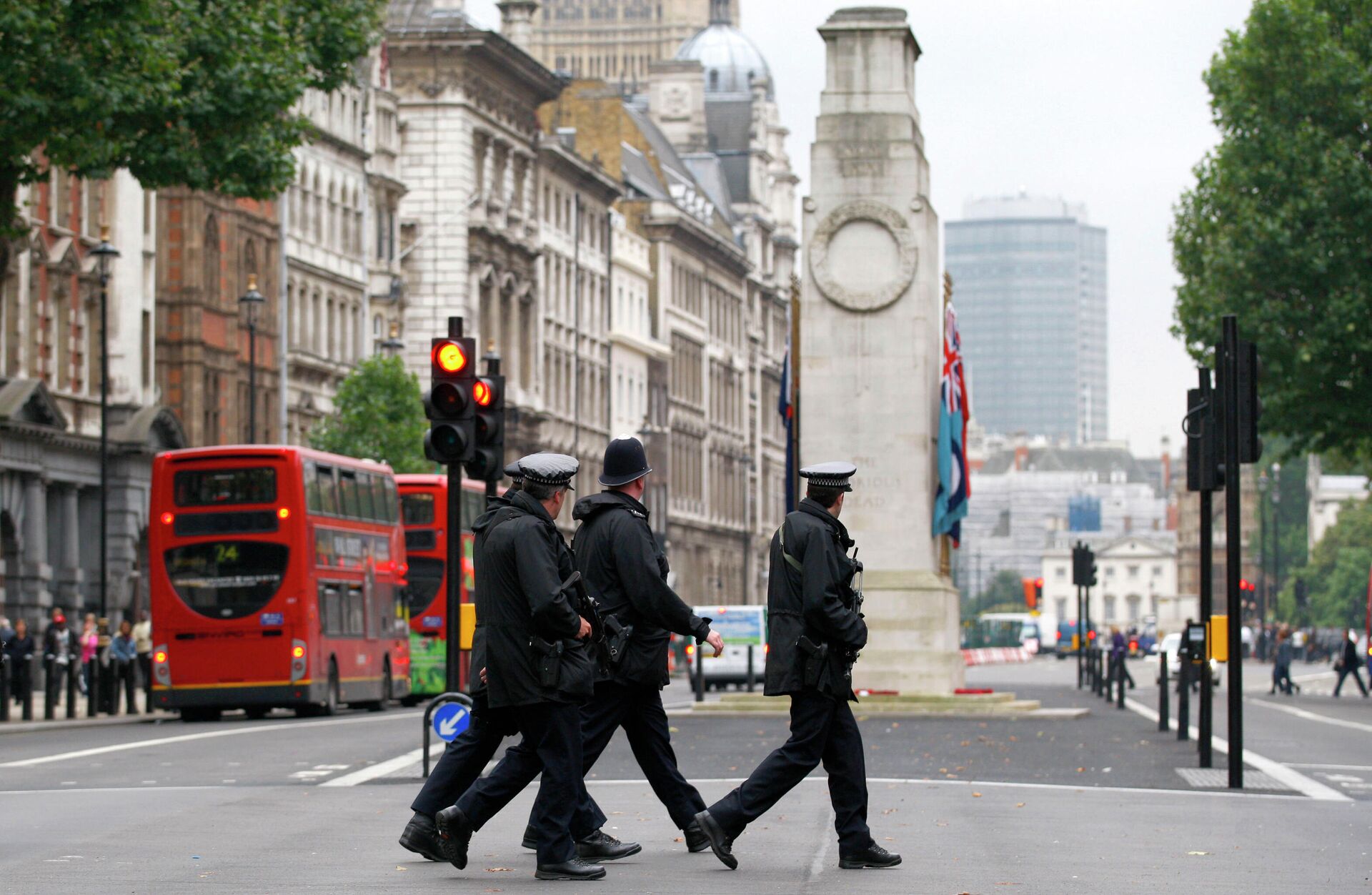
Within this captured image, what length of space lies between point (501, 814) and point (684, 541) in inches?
3861

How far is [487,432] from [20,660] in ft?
69.2

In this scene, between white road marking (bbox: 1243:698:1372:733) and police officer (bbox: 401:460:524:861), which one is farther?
white road marking (bbox: 1243:698:1372:733)

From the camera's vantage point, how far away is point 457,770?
42.2 feet

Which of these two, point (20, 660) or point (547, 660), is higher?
point (547, 660)

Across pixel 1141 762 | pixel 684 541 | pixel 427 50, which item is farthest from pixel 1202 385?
pixel 684 541

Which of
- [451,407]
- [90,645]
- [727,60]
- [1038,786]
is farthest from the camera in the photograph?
[727,60]

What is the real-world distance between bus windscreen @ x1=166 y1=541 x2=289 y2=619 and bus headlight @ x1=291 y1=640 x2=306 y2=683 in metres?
0.73

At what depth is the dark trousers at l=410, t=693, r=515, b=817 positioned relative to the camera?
12883mm

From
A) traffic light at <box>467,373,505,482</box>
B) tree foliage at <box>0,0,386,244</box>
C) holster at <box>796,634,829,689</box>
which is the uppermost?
tree foliage at <box>0,0,386,244</box>

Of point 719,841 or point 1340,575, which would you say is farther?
point 1340,575

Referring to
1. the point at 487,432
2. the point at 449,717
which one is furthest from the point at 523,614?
the point at 487,432

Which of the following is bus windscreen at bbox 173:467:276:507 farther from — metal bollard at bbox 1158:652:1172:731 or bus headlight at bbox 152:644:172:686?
metal bollard at bbox 1158:652:1172:731

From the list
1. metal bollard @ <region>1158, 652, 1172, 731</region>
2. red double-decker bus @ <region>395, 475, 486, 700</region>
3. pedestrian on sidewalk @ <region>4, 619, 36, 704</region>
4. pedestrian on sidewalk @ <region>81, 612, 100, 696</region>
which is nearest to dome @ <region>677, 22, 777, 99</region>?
red double-decker bus @ <region>395, 475, 486, 700</region>

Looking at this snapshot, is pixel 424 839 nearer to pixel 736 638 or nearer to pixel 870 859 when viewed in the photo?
pixel 870 859
